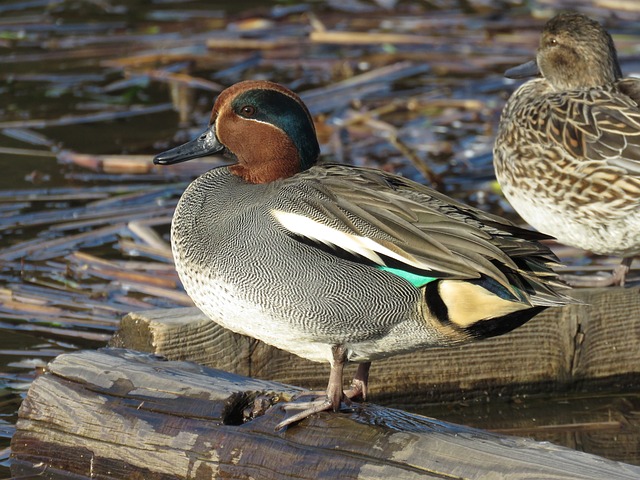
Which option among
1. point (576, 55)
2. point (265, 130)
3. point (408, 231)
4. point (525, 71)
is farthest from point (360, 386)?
point (525, 71)

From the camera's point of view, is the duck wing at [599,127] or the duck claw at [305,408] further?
the duck wing at [599,127]

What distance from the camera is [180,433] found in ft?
10.8

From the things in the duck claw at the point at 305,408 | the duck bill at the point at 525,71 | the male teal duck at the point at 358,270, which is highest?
the male teal duck at the point at 358,270

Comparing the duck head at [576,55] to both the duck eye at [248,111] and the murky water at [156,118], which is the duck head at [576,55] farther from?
the duck eye at [248,111]

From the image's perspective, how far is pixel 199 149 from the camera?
3.77 m

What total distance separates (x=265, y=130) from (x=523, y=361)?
4.50ft

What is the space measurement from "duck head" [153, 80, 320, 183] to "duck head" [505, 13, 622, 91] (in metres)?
2.00

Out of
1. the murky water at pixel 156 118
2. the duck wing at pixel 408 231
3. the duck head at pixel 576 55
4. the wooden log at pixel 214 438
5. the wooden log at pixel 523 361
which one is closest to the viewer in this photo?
the wooden log at pixel 214 438

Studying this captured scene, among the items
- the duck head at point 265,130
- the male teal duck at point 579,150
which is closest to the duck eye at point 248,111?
the duck head at point 265,130

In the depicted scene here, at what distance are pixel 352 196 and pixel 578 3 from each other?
7.24 meters

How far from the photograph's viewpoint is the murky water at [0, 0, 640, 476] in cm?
487

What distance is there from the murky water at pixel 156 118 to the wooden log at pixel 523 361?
9 centimetres

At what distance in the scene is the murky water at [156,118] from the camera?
487 cm

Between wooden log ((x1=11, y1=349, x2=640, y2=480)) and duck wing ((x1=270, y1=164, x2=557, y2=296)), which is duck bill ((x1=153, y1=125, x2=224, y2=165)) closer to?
duck wing ((x1=270, y1=164, x2=557, y2=296))
